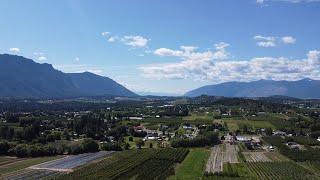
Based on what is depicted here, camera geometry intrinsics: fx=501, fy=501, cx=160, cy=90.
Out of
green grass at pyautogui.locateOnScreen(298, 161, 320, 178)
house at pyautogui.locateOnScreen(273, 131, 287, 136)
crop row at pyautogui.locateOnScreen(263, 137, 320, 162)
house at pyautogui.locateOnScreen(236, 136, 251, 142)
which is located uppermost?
house at pyautogui.locateOnScreen(273, 131, 287, 136)

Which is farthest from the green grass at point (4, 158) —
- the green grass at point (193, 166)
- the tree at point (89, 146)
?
the green grass at point (193, 166)

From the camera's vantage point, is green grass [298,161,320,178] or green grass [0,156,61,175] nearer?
green grass [0,156,61,175]

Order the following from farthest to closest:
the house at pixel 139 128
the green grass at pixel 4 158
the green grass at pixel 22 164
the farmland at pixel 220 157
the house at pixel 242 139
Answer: the house at pixel 139 128
the house at pixel 242 139
the green grass at pixel 4 158
the farmland at pixel 220 157
the green grass at pixel 22 164

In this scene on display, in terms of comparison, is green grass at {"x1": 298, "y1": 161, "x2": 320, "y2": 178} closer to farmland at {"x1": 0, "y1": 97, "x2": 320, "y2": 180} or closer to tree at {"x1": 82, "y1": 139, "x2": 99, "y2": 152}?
farmland at {"x1": 0, "y1": 97, "x2": 320, "y2": 180}

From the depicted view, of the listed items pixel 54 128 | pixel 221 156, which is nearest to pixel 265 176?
pixel 221 156

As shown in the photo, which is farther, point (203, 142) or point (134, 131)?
point (134, 131)

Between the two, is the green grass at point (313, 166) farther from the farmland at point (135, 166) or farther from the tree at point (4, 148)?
the tree at point (4, 148)

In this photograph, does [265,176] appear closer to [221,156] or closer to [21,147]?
[221,156]

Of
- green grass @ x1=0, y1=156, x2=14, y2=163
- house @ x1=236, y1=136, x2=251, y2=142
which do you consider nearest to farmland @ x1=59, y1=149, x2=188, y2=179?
green grass @ x1=0, y1=156, x2=14, y2=163
